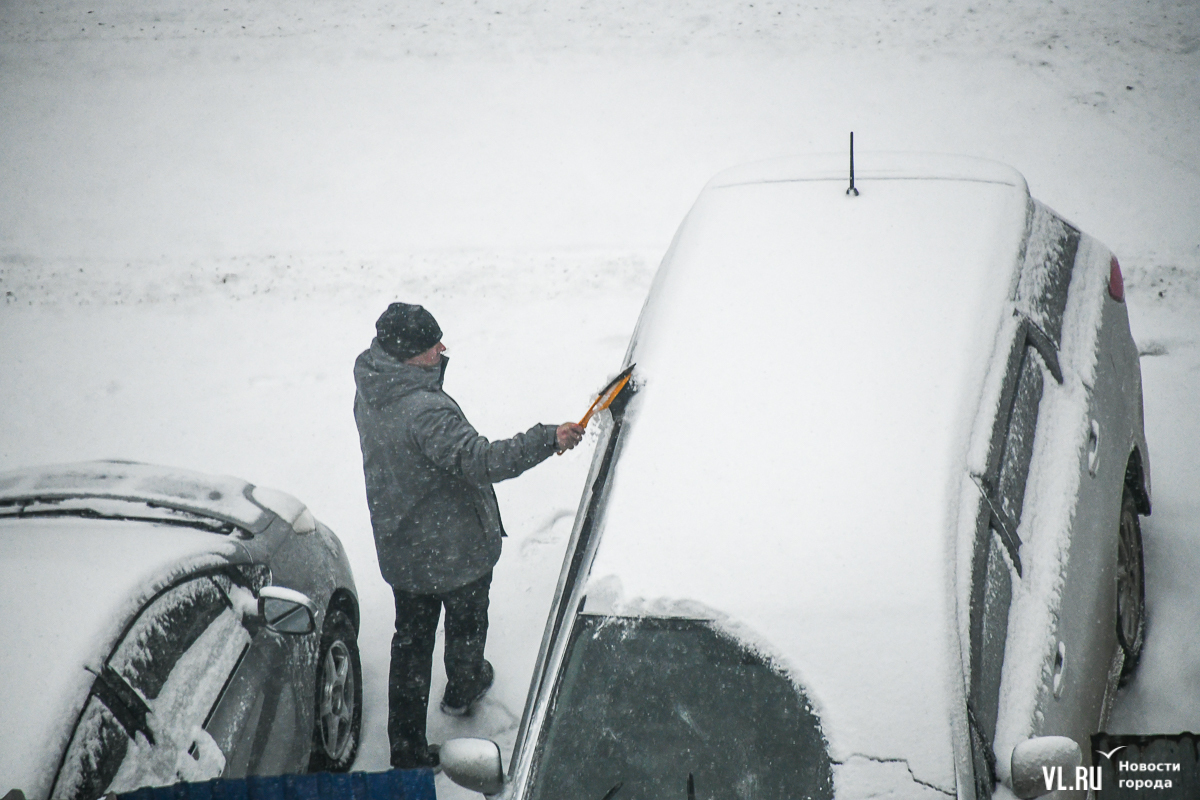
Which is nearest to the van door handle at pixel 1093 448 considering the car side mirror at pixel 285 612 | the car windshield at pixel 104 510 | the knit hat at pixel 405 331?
the knit hat at pixel 405 331

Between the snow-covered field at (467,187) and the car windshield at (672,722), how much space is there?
1.58m

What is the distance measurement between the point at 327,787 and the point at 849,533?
171 cm

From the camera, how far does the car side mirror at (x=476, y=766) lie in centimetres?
269

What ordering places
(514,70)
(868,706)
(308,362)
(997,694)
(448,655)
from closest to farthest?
1. (868,706)
2. (997,694)
3. (448,655)
4. (308,362)
5. (514,70)

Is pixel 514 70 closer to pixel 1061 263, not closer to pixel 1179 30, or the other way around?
pixel 1179 30

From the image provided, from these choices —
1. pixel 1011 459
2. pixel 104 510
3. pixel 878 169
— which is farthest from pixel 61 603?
pixel 878 169

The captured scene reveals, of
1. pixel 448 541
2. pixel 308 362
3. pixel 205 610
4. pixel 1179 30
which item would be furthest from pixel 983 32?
pixel 205 610

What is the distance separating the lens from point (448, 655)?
3.97 metres

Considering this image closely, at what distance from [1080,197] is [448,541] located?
5.56m

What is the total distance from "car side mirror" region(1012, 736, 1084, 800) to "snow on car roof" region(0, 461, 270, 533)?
268 centimetres

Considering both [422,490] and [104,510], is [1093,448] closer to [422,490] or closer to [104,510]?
[422,490]

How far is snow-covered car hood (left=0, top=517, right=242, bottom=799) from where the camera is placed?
2443mm

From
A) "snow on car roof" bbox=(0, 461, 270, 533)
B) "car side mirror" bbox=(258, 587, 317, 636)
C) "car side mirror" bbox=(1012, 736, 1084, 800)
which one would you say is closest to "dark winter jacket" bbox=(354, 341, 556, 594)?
"car side mirror" bbox=(258, 587, 317, 636)

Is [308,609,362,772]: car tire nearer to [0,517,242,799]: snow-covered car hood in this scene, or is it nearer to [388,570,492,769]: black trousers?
[388,570,492,769]: black trousers
